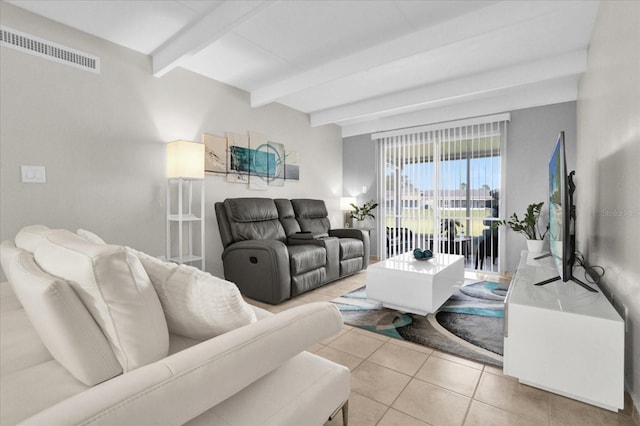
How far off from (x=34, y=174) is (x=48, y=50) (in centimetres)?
100

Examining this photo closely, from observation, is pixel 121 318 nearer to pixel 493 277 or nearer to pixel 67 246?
pixel 67 246

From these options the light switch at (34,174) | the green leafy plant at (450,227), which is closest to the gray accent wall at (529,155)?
the green leafy plant at (450,227)

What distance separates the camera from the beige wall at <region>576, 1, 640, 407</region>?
1555mm

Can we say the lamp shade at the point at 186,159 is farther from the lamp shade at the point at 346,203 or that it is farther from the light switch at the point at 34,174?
the lamp shade at the point at 346,203

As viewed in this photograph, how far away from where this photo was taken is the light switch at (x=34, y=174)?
2.37 meters

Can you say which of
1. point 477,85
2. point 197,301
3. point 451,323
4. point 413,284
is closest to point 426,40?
point 477,85

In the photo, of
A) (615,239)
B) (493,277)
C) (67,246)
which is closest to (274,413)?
(67,246)

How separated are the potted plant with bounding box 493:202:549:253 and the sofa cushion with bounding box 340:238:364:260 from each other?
73.3 inches

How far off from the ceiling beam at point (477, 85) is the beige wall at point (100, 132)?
71.2 inches

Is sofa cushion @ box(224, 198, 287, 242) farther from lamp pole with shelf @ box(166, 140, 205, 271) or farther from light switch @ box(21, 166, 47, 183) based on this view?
light switch @ box(21, 166, 47, 183)

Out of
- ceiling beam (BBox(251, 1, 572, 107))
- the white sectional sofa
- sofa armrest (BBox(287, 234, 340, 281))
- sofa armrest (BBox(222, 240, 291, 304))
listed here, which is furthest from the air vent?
sofa armrest (BBox(287, 234, 340, 281))

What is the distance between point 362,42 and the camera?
2.87m

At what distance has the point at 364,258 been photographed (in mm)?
4402

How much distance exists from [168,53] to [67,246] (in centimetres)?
251
